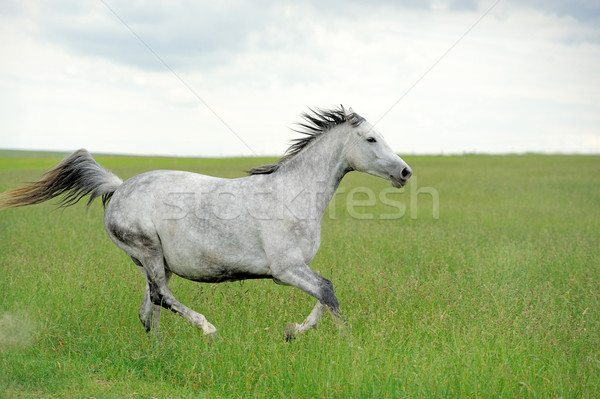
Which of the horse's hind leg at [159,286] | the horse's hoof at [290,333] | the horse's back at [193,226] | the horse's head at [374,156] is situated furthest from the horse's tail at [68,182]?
the horse's head at [374,156]

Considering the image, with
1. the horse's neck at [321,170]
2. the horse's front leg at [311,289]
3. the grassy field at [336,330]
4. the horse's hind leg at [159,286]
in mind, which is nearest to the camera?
the grassy field at [336,330]

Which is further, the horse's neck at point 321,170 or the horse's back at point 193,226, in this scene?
the horse's neck at point 321,170

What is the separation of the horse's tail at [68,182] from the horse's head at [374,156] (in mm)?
3106

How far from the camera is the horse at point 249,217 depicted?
5.33m

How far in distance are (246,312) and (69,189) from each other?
2.90m

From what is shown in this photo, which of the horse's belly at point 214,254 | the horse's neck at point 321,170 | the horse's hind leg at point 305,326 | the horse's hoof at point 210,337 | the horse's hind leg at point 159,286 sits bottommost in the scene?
the horse's hoof at point 210,337

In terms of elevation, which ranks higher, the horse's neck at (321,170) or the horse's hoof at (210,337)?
the horse's neck at (321,170)

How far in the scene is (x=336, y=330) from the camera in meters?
5.36

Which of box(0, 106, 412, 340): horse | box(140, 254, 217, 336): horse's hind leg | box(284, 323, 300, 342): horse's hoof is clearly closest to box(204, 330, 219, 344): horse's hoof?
box(0, 106, 412, 340): horse

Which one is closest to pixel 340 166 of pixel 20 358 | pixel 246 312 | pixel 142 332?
pixel 246 312

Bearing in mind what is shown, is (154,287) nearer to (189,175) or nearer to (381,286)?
(189,175)

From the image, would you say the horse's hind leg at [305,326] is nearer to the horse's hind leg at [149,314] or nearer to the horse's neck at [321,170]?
the horse's neck at [321,170]

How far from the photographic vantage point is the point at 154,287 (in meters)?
5.48

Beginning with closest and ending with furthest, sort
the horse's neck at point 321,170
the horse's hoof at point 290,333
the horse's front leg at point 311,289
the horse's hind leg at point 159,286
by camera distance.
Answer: the horse's front leg at point 311,289
the horse's hoof at point 290,333
the horse's hind leg at point 159,286
the horse's neck at point 321,170
